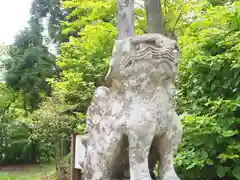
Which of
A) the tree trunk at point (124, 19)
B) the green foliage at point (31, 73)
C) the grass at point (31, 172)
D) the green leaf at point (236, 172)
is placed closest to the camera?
the green leaf at point (236, 172)

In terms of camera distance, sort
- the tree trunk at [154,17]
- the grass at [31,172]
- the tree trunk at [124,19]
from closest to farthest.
→ the tree trunk at [124,19] < the tree trunk at [154,17] < the grass at [31,172]

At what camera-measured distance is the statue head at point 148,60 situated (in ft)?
6.44

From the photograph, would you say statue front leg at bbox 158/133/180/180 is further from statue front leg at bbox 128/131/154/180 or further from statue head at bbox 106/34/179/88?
statue head at bbox 106/34/179/88

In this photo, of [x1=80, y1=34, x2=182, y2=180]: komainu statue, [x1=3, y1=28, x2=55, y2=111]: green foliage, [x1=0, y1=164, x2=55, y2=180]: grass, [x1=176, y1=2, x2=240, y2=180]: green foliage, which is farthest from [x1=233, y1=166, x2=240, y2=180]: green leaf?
[x1=3, y1=28, x2=55, y2=111]: green foliage

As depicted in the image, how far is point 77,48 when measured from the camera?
778cm

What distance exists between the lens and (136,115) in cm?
200

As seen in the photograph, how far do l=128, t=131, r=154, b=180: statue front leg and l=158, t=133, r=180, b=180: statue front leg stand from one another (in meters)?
0.14

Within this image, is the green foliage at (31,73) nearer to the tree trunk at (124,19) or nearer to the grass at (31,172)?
the grass at (31,172)

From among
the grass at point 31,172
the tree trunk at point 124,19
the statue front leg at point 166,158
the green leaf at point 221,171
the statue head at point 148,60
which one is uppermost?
the tree trunk at point 124,19

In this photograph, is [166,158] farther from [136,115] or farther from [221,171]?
[221,171]

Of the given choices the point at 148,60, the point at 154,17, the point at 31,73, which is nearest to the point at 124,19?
the point at 154,17

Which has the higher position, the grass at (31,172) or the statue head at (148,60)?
the statue head at (148,60)

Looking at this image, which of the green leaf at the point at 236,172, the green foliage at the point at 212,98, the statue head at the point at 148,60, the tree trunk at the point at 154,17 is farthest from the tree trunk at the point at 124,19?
the statue head at the point at 148,60

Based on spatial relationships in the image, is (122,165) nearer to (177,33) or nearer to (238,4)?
(238,4)
